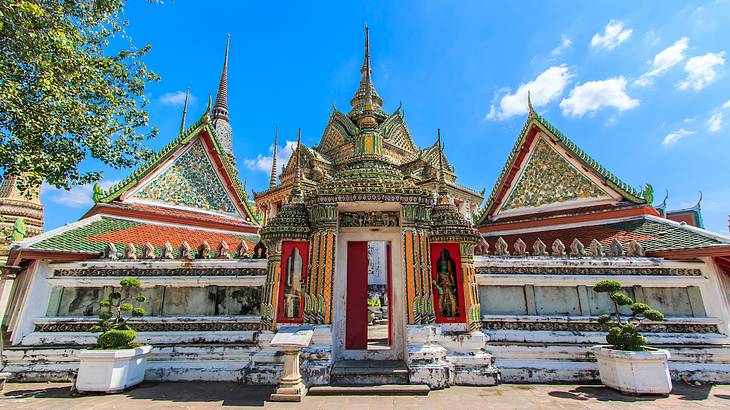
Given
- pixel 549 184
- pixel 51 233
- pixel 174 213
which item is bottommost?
pixel 51 233

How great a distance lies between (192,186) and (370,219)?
6.97 metres

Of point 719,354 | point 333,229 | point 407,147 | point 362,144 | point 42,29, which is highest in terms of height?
point 407,147

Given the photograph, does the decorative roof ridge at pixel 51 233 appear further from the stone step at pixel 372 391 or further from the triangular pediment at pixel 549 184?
the triangular pediment at pixel 549 184

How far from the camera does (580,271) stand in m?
8.01

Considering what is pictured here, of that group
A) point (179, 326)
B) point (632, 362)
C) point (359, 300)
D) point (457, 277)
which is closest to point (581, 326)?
point (632, 362)

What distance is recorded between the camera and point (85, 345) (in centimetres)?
744

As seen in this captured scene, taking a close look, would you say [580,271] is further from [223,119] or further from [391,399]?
[223,119]

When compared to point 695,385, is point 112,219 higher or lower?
higher

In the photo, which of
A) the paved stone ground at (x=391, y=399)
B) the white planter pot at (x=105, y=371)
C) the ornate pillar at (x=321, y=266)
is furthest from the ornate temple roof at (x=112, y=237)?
the ornate pillar at (x=321, y=266)

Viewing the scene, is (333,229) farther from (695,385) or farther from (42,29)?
(695,385)

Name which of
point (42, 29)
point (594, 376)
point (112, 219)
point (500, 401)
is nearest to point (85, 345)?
point (112, 219)

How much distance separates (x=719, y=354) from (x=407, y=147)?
833 inches

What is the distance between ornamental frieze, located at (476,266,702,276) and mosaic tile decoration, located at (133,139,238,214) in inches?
340

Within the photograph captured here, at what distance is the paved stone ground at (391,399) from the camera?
5.42m
